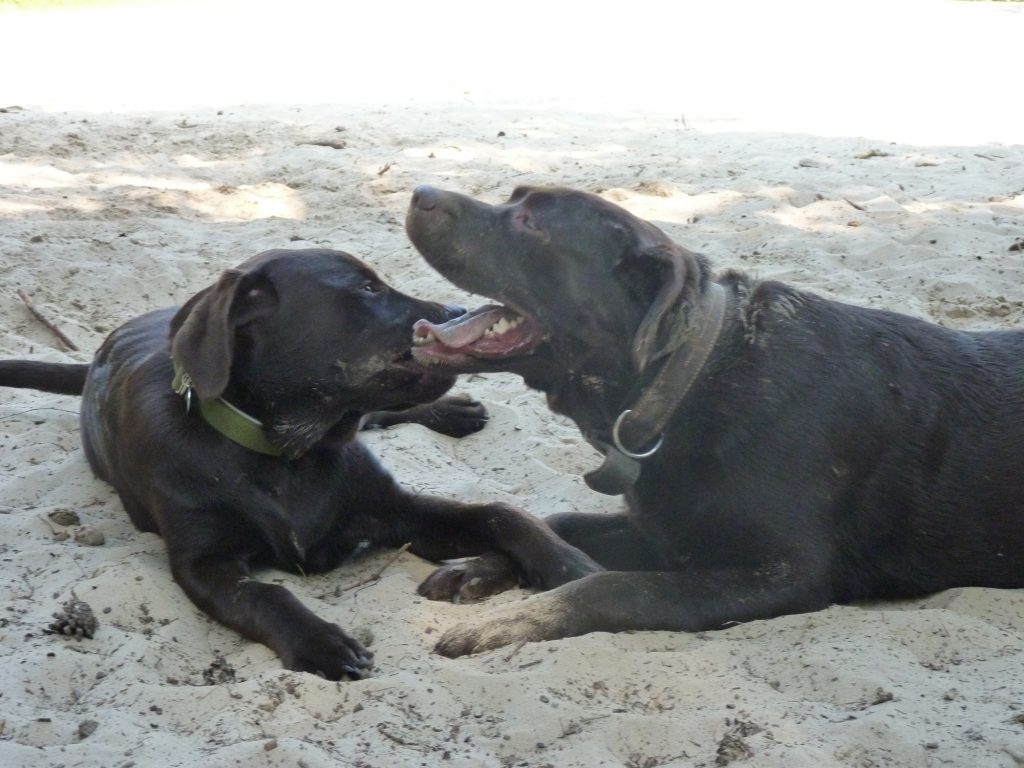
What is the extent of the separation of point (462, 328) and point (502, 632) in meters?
1.17

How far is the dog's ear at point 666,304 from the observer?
4.08m

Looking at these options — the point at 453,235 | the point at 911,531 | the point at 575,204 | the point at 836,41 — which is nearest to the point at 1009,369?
the point at 911,531

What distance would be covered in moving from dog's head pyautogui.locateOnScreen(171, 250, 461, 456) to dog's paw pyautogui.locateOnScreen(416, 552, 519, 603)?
0.64m

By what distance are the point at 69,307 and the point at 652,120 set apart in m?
5.69

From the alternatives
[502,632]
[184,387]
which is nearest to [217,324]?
[184,387]

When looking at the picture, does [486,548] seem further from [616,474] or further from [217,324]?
[217,324]

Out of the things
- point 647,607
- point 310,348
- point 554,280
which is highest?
point 554,280

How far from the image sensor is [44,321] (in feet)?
22.1

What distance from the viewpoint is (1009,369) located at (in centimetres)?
448

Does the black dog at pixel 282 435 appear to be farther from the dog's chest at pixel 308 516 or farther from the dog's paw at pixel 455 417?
the dog's paw at pixel 455 417

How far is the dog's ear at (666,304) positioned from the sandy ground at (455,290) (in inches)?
35.9

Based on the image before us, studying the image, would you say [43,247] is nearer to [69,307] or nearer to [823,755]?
[69,307]

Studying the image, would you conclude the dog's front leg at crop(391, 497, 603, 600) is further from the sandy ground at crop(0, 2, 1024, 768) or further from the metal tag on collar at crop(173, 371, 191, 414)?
the metal tag on collar at crop(173, 371, 191, 414)

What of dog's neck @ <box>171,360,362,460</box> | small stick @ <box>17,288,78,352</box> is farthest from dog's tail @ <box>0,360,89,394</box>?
dog's neck @ <box>171,360,362,460</box>
